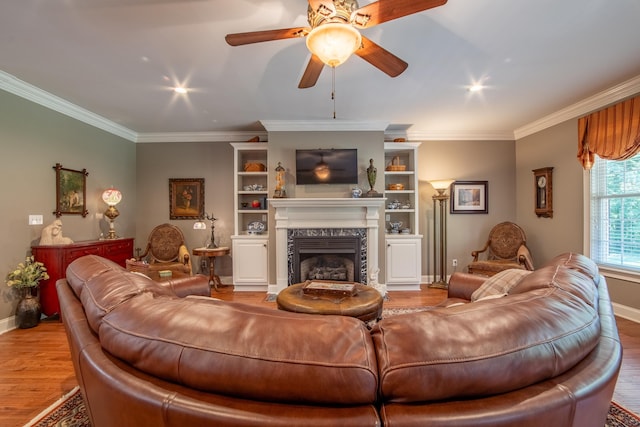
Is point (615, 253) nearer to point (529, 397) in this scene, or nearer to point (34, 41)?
point (529, 397)

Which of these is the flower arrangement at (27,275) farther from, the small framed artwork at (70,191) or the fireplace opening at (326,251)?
the fireplace opening at (326,251)

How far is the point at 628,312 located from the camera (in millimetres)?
3160

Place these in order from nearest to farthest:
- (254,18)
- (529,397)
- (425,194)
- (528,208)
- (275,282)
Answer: (529,397) < (254,18) < (275,282) < (528,208) < (425,194)

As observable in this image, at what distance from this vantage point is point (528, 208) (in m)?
4.67

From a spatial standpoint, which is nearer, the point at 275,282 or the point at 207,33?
the point at 207,33

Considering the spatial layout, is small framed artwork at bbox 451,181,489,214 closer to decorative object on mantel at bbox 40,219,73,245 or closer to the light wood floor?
the light wood floor

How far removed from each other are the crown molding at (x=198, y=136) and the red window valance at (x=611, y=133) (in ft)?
14.8

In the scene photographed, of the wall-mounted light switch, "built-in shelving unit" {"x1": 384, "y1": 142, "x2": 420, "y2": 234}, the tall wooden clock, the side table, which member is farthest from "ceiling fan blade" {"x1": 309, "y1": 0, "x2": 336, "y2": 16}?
the tall wooden clock

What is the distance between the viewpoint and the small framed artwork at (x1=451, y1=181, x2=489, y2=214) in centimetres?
493

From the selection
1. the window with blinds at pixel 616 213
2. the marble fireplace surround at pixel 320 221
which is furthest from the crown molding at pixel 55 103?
the window with blinds at pixel 616 213

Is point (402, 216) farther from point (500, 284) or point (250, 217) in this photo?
point (500, 284)

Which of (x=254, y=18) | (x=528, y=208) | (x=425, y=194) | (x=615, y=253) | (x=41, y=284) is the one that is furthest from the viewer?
(x=425, y=194)

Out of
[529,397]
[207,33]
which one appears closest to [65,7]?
[207,33]

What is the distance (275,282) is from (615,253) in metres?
4.41
